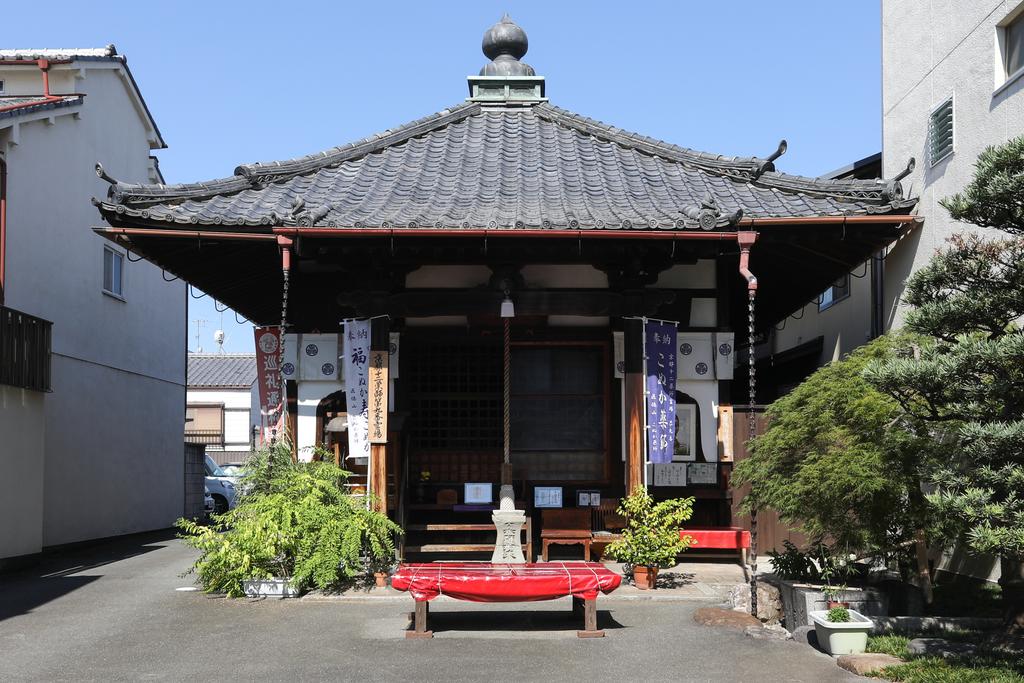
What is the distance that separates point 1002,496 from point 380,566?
7546 millimetres

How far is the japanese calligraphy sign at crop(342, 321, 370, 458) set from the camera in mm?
13188

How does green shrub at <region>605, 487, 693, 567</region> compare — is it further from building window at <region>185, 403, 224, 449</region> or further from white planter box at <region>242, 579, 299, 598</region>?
building window at <region>185, 403, 224, 449</region>

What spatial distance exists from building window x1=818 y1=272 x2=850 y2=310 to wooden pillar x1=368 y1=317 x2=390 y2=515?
7.91m

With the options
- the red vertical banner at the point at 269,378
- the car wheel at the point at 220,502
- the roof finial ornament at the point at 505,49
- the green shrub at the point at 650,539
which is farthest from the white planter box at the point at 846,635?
the car wheel at the point at 220,502

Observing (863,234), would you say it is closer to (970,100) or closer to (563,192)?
(970,100)

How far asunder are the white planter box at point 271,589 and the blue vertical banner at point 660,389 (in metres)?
4.91

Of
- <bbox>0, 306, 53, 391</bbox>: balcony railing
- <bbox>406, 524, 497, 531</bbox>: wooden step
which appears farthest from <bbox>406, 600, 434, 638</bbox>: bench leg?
<bbox>0, 306, 53, 391</bbox>: balcony railing

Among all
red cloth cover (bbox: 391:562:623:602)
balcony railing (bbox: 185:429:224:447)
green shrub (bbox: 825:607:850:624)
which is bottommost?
green shrub (bbox: 825:607:850:624)

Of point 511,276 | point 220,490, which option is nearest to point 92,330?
point 220,490

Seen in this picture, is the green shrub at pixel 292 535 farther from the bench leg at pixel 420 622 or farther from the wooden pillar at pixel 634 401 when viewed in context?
the wooden pillar at pixel 634 401

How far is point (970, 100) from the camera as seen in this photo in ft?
39.3

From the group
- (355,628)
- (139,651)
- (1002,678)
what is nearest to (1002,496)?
(1002,678)

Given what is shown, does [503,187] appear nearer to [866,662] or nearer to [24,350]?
[24,350]

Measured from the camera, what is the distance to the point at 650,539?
39.4 feet
